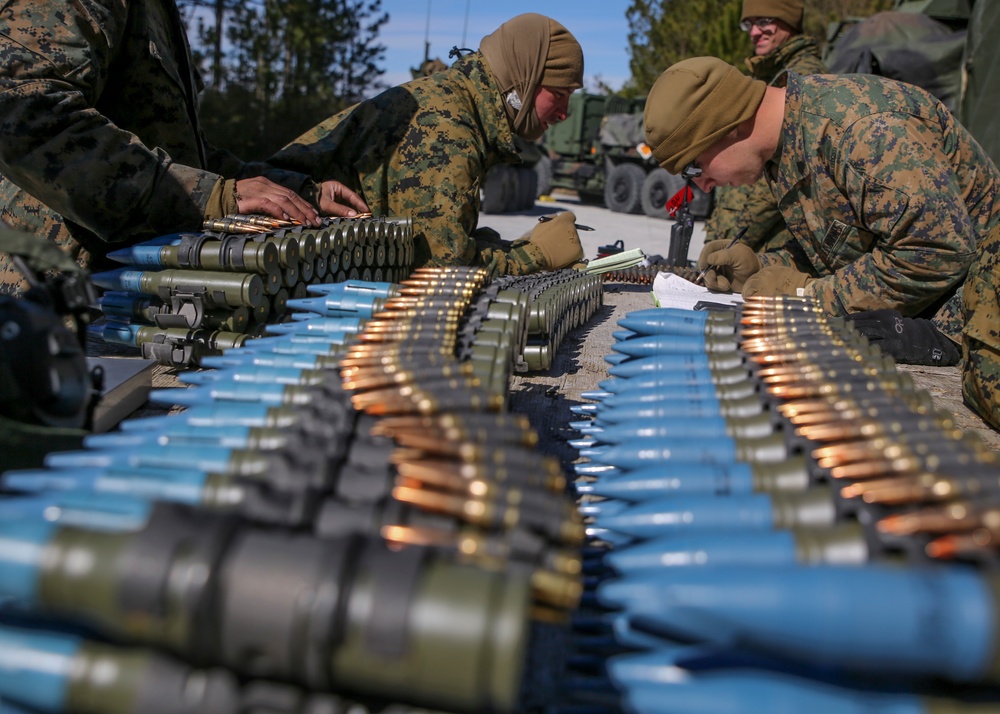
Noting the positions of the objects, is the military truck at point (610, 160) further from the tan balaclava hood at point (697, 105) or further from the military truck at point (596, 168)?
the tan balaclava hood at point (697, 105)

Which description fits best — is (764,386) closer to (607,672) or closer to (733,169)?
(607,672)

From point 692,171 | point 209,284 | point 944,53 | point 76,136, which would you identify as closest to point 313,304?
point 209,284

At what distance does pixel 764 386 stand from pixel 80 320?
186 centimetres

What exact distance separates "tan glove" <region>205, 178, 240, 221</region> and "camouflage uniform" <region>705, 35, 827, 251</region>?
409cm

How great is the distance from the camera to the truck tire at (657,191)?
622 inches

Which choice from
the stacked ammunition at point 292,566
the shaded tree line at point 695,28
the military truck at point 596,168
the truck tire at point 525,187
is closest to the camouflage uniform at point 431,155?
the stacked ammunition at point 292,566

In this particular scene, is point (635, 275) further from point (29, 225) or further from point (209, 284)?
point (29, 225)

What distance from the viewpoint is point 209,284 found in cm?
287

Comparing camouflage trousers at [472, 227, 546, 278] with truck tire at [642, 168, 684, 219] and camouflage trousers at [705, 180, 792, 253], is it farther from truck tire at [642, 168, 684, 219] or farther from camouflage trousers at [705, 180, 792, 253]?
truck tire at [642, 168, 684, 219]

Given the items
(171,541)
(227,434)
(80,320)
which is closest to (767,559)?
(171,541)

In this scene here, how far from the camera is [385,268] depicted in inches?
159

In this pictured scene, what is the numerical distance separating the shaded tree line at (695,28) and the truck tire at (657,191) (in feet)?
31.1

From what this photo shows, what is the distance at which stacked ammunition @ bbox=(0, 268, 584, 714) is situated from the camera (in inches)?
41.2

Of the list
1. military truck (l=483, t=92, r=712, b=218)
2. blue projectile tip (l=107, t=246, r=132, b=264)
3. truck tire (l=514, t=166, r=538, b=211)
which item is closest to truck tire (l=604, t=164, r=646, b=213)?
military truck (l=483, t=92, r=712, b=218)
